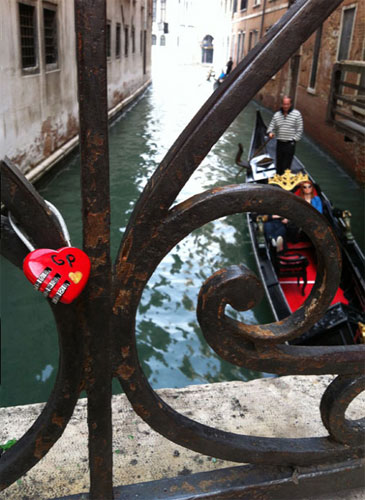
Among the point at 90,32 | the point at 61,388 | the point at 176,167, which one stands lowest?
the point at 61,388

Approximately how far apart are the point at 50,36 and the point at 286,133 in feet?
12.0

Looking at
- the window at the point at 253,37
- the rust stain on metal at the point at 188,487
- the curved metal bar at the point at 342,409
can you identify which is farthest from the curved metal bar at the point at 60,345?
the window at the point at 253,37

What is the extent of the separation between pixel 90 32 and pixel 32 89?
645cm

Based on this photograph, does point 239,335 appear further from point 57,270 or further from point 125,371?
point 57,270

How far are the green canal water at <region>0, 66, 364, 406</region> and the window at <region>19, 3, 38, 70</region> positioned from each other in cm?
163

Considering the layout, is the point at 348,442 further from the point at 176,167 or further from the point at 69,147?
the point at 69,147

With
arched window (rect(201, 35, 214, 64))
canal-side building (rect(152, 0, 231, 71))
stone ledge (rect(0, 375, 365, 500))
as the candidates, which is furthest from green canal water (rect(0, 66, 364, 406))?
canal-side building (rect(152, 0, 231, 71))

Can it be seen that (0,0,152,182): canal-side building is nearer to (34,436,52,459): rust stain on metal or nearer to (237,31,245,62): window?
(34,436,52,459): rust stain on metal

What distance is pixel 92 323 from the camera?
0.65m

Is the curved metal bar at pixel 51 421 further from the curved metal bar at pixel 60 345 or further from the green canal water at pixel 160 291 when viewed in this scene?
the green canal water at pixel 160 291

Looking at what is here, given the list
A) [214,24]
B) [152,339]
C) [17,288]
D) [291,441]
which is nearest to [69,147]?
[17,288]

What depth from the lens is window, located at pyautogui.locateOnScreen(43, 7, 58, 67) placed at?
7.11 meters

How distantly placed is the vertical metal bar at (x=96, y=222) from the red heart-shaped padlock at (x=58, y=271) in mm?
43

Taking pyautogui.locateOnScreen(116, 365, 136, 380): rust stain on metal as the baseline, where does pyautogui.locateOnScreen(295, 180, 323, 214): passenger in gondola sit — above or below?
below
